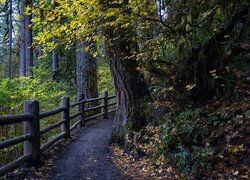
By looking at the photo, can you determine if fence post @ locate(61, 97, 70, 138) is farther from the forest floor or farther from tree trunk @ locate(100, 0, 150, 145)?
tree trunk @ locate(100, 0, 150, 145)

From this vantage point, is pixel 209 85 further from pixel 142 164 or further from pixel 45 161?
pixel 45 161

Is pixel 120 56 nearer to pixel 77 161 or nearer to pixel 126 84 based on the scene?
pixel 126 84

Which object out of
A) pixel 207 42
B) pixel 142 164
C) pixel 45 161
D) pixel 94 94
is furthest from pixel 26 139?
pixel 94 94

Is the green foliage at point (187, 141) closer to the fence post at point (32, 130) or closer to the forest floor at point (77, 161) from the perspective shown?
the forest floor at point (77, 161)

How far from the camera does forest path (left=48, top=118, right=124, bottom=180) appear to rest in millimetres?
6375

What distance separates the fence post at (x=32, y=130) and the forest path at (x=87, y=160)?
56 centimetres

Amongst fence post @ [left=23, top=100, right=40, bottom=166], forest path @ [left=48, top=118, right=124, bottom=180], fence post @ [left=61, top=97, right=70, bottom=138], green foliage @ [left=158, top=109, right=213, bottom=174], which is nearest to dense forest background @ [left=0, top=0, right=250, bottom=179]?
green foliage @ [left=158, top=109, right=213, bottom=174]

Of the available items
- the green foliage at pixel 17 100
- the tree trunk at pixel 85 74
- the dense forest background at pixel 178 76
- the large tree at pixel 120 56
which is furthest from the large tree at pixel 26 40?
the dense forest background at pixel 178 76

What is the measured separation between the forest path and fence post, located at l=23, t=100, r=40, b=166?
1.83ft

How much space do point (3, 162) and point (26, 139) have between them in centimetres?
232

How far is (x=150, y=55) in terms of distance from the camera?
24.8 feet

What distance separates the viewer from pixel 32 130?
257 inches

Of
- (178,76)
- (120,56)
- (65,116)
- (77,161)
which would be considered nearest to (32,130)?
(77,161)

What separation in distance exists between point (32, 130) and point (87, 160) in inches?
63.0
